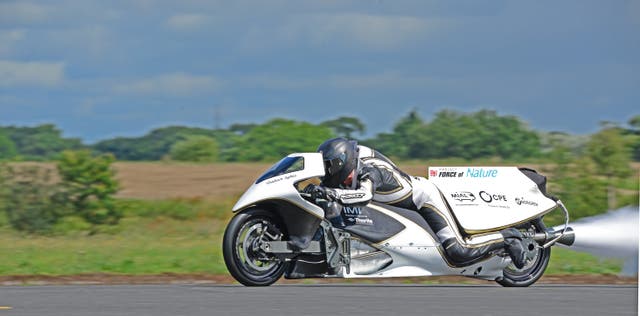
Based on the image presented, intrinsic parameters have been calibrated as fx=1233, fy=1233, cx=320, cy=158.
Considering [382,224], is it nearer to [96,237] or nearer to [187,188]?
[96,237]

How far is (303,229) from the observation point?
1263cm

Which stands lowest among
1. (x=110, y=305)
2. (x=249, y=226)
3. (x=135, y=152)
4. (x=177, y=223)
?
(x=110, y=305)

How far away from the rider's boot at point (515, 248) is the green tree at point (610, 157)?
13.4 meters

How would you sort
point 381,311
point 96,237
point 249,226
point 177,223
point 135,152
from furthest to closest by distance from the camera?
point 135,152
point 177,223
point 96,237
point 249,226
point 381,311

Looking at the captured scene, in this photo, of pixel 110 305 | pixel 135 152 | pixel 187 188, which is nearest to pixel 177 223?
pixel 187 188

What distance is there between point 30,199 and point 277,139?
2092cm

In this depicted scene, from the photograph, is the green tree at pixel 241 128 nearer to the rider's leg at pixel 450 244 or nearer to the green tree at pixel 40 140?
Answer: the green tree at pixel 40 140

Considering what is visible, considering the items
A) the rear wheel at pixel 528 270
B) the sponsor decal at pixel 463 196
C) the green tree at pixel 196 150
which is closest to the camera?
the sponsor decal at pixel 463 196

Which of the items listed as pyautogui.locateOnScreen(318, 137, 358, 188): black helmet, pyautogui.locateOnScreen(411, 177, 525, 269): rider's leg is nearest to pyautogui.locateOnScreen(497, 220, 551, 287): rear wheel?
pyautogui.locateOnScreen(411, 177, 525, 269): rider's leg

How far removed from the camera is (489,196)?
13758mm

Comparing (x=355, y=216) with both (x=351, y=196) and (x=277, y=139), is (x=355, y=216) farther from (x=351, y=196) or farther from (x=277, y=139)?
(x=277, y=139)

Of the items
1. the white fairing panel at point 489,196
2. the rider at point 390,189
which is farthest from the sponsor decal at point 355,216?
the white fairing panel at point 489,196

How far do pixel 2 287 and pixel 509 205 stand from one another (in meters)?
5.57

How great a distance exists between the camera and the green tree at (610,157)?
27.3 metres
